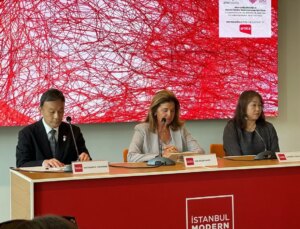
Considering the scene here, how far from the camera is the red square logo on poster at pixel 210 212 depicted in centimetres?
330

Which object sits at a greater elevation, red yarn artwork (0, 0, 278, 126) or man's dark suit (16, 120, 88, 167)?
red yarn artwork (0, 0, 278, 126)

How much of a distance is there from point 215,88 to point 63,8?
1487 mm

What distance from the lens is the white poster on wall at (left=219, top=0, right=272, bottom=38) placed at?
203 inches

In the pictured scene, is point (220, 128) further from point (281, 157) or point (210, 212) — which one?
point (210, 212)

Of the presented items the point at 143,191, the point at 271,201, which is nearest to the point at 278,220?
the point at 271,201

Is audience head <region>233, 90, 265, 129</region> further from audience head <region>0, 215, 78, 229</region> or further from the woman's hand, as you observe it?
audience head <region>0, 215, 78, 229</region>

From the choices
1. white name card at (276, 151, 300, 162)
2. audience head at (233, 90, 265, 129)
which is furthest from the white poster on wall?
white name card at (276, 151, 300, 162)

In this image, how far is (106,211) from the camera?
10.4 feet

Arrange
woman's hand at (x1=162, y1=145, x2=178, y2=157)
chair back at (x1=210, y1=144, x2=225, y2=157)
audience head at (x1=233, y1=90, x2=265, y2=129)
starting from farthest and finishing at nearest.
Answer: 1. chair back at (x1=210, y1=144, x2=225, y2=157)
2. audience head at (x1=233, y1=90, x2=265, y2=129)
3. woman's hand at (x1=162, y1=145, x2=178, y2=157)

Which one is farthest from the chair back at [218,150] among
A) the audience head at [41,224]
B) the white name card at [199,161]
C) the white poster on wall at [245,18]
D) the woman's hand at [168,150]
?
the audience head at [41,224]

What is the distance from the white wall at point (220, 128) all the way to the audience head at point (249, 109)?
677mm

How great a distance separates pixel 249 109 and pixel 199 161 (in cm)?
123

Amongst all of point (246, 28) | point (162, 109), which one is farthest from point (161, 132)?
point (246, 28)

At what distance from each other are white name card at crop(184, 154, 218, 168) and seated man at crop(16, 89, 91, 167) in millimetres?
671
